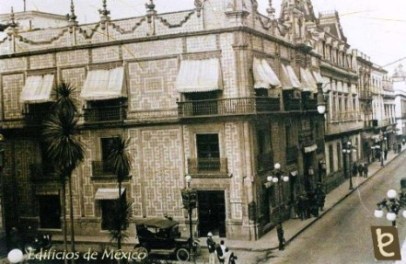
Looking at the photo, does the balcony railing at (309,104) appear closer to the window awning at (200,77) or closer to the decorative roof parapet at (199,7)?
the window awning at (200,77)

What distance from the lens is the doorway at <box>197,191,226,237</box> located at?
26.1 m

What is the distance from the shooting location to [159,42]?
26469 millimetres

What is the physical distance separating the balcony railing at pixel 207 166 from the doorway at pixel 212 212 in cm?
104

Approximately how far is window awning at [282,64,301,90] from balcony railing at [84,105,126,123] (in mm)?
9651

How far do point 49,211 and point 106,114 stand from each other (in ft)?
21.7

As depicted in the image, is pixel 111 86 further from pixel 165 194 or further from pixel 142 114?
pixel 165 194

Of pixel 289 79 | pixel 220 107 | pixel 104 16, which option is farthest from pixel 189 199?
pixel 289 79

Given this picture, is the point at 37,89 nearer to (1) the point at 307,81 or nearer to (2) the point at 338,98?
(1) the point at 307,81

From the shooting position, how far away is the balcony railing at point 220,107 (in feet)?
82.7

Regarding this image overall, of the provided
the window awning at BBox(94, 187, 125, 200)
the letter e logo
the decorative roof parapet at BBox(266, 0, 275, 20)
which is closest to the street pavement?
the window awning at BBox(94, 187, 125, 200)

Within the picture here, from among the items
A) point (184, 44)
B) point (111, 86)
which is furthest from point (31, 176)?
point (184, 44)

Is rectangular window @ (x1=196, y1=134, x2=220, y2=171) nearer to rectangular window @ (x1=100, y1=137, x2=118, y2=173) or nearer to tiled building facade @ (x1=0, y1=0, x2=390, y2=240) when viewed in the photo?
tiled building facade @ (x1=0, y1=0, x2=390, y2=240)

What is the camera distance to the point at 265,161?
27344 mm

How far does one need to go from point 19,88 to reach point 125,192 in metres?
8.57
